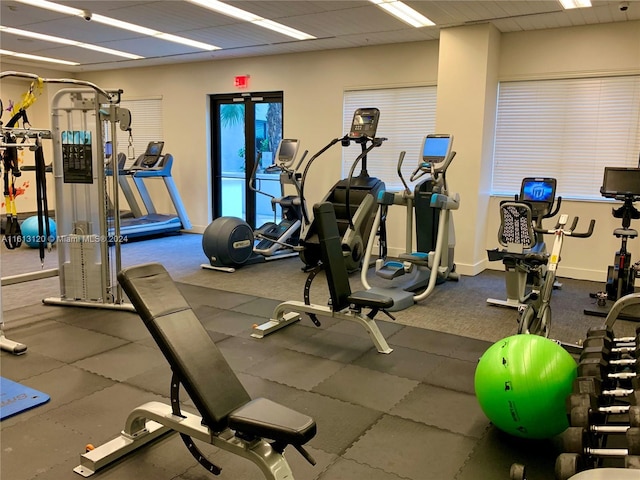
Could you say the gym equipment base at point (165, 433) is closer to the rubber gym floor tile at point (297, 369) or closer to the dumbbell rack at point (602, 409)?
the rubber gym floor tile at point (297, 369)

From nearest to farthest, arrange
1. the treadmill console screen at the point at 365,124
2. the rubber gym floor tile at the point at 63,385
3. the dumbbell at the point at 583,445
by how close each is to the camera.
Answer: the dumbbell at the point at 583,445 → the rubber gym floor tile at the point at 63,385 → the treadmill console screen at the point at 365,124

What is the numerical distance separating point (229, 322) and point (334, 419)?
1.84 m

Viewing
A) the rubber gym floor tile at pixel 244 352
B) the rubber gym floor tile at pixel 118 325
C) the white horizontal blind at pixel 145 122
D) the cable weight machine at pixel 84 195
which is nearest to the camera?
the rubber gym floor tile at pixel 244 352

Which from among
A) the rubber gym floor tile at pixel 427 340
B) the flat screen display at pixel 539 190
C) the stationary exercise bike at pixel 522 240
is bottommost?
the rubber gym floor tile at pixel 427 340

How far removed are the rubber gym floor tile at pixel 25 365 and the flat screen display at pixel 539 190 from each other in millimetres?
4481

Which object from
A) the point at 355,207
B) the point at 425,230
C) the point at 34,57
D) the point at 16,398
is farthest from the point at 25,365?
the point at 34,57

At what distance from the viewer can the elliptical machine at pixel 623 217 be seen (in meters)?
4.64

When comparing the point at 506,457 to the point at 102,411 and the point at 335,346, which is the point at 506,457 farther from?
the point at 102,411

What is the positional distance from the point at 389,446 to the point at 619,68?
5.17 metres

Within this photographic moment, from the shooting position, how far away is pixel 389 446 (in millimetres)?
2572

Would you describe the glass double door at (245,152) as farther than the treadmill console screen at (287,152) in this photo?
Yes

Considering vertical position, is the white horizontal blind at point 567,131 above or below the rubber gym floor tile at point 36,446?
above

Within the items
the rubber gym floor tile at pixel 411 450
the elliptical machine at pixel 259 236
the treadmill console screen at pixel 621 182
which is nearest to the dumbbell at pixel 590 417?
the rubber gym floor tile at pixel 411 450

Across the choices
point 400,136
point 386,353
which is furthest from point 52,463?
point 400,136
